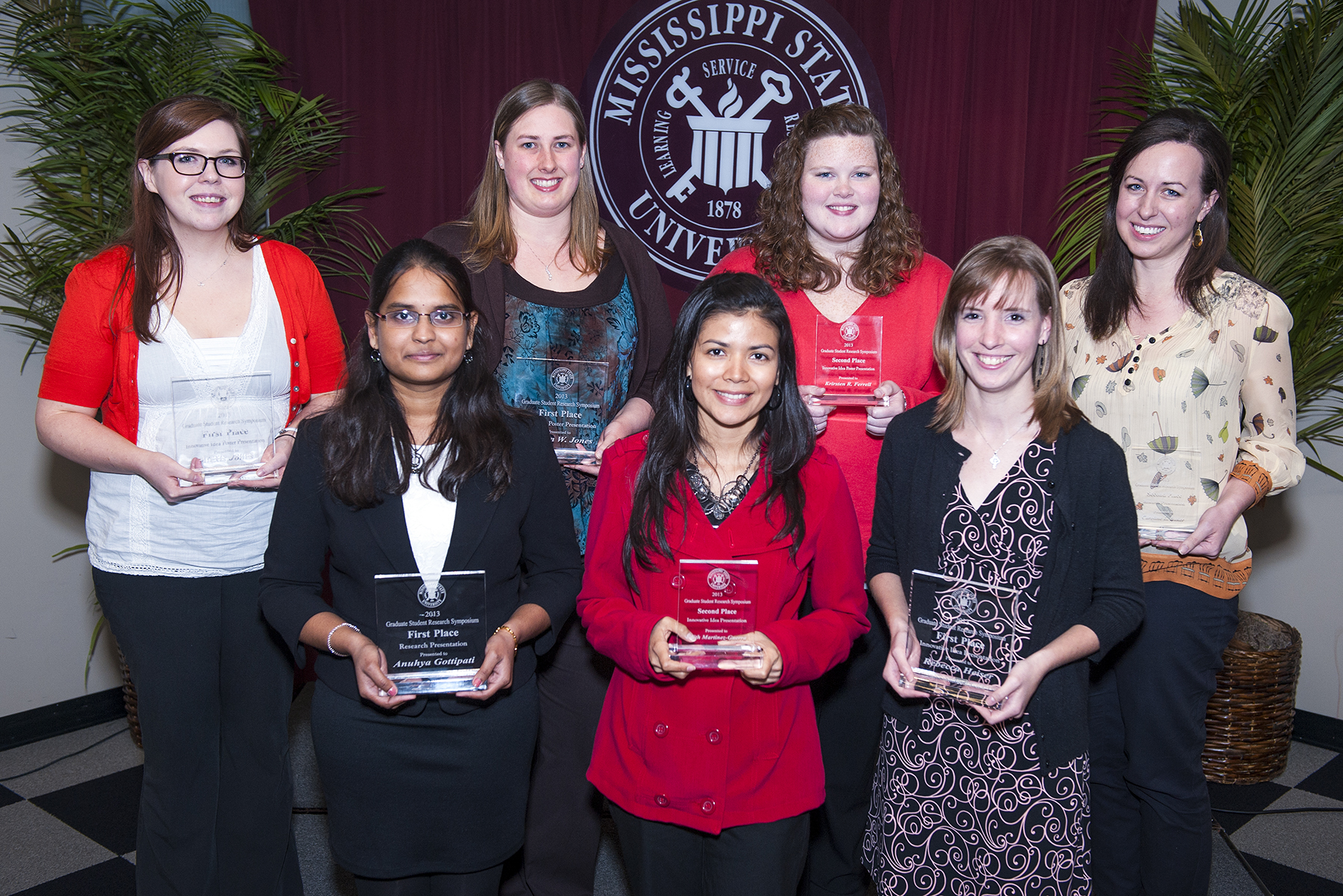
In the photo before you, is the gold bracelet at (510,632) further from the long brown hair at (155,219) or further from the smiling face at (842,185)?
the smiling face at (842,185)

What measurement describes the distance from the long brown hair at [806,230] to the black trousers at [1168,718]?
3.48ft

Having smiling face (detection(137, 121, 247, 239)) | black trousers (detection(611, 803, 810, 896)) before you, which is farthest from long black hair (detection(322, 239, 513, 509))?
black trousers (detection(611, 803, 810, 896))

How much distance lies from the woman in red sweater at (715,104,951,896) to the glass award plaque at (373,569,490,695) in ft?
3.53

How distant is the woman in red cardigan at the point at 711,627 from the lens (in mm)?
1953

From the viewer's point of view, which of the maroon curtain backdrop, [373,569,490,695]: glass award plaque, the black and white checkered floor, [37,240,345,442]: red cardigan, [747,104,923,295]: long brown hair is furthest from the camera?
the maroon curtain backdrop

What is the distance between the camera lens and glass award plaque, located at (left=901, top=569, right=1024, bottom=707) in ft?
5.99

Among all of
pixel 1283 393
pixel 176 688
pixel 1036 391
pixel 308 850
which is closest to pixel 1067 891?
pixel 1036 391

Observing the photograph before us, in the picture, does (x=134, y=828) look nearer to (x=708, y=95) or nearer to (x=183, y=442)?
(x=183, y=442)

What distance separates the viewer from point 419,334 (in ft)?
6.65

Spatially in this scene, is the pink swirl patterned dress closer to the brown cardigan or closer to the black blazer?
the black blazer

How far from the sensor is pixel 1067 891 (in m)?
1.97

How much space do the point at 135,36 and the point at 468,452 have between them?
2.80 metres

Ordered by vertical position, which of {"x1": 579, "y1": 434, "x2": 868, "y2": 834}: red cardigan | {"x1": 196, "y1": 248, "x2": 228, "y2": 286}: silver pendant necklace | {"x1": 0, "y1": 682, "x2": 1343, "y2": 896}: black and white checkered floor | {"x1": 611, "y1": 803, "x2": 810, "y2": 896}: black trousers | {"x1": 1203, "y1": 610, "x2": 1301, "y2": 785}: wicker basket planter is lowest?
{"x1": 0, "y1": 682, "x2": 1343, "y2": 896}: black and white checkered floor

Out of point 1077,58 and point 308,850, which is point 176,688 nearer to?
point 308,850
